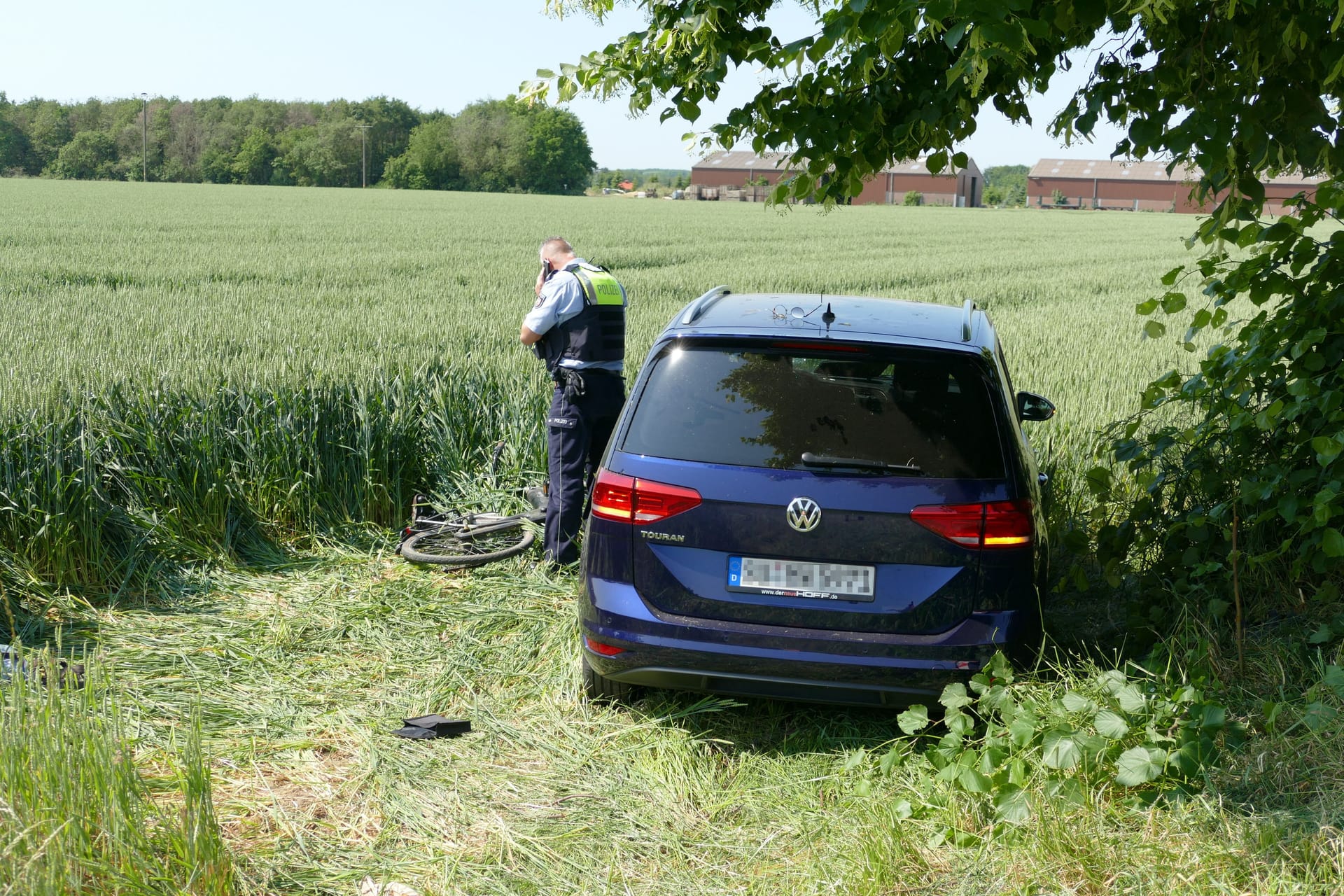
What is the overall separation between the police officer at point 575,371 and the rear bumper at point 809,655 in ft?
7.42

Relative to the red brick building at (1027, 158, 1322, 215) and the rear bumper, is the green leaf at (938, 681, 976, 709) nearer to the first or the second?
the rear bumper

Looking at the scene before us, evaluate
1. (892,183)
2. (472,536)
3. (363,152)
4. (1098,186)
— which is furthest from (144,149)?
(472,536)

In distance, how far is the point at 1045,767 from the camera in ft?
11.2

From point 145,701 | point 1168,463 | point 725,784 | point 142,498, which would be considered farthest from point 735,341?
point 142,498

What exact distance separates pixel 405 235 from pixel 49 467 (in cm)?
2897

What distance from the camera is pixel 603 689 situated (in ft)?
14.3

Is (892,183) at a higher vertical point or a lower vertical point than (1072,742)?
higher

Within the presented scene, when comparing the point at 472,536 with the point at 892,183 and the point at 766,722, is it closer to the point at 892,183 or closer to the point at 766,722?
the point at 766,722

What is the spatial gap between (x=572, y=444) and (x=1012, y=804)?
3385mm

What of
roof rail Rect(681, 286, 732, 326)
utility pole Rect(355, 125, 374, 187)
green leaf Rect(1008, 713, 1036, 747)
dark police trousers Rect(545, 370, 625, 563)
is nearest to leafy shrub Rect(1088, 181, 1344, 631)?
green leaf Rect(1008, 713, 1036, 747)

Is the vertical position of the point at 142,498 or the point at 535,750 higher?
the point at 142,498

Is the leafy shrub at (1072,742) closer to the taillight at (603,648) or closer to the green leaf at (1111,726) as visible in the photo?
the green leaf at (1111,726)

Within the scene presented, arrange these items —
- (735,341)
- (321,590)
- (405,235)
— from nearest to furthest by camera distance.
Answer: (735,341) → (321,590) → (405,235)

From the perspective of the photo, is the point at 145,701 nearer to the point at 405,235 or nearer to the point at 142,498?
the point at 142,498
